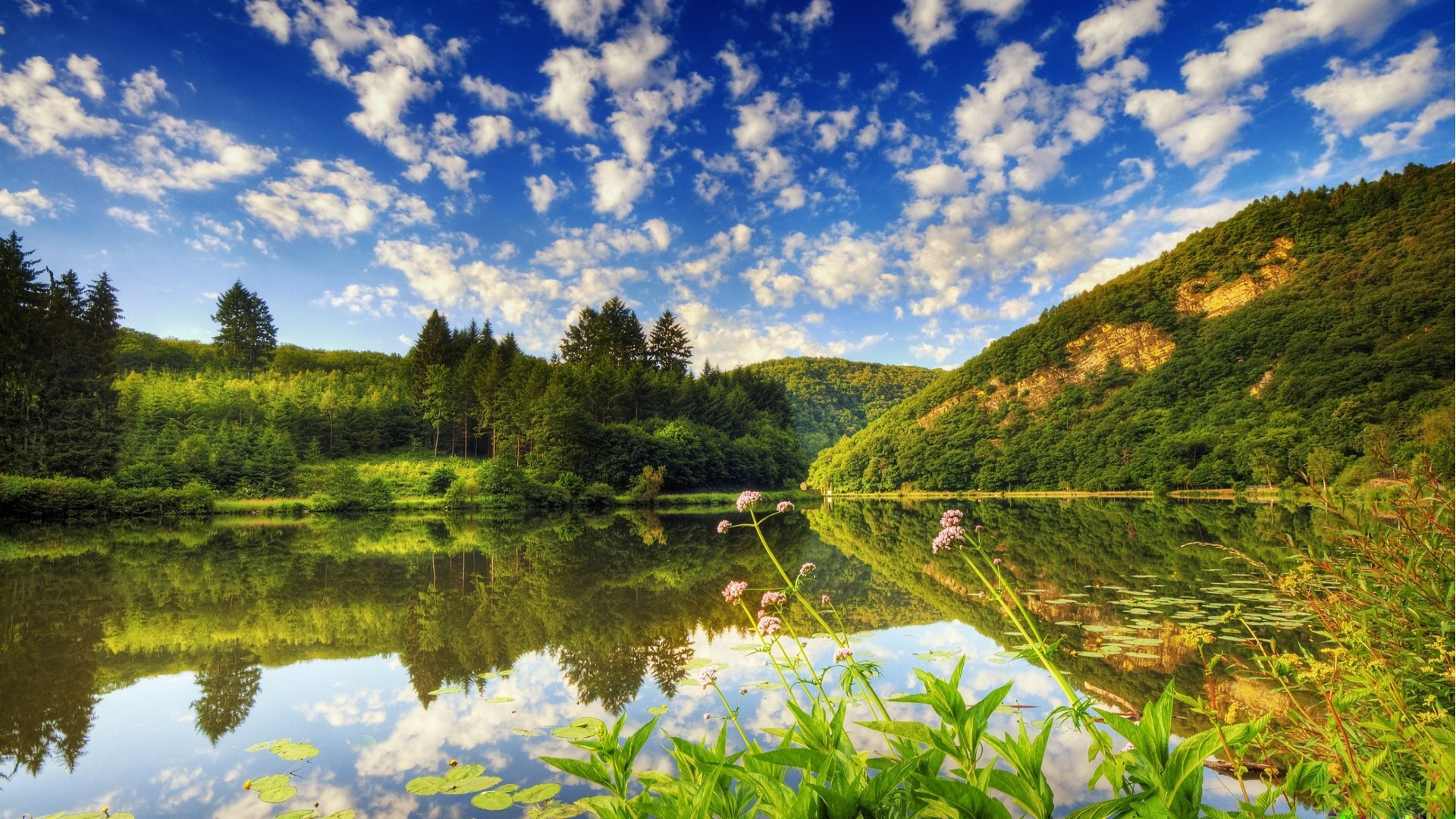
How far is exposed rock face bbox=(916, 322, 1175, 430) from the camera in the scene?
2411 inches

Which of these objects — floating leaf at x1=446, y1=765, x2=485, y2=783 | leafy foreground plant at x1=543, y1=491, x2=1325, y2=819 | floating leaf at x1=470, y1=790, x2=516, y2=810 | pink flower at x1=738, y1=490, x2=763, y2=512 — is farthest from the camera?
floating leaf at x1=446, y1=765, x2=485, y2=783

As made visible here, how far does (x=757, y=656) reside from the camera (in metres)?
6.48

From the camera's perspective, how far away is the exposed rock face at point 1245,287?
188 ft

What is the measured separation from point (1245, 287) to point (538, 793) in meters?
75.9

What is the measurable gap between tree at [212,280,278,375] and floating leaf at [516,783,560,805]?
199 feet

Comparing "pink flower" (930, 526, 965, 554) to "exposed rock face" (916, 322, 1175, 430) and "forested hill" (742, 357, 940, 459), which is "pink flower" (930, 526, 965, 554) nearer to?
"exposed rock face" (916, 322, 1175, 430)

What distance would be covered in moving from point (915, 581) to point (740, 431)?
155 ft

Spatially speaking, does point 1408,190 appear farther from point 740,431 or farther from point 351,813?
point 351,813

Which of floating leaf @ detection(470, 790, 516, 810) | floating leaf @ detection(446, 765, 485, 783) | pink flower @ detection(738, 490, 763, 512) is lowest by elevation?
floating leaf @ detection(446, 765, 485, 783)

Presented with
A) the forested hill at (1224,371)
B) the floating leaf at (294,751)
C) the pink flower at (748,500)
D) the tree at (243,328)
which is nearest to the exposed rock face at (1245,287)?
the forested hill at (1224,371)

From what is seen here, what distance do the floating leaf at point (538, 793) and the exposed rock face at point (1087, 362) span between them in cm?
6912


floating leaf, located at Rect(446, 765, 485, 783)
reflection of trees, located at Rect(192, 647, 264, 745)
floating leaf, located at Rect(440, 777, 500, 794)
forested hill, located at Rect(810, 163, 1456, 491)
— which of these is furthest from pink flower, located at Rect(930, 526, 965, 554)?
forested hill, located at Rect(810, 163, 1456, 491)

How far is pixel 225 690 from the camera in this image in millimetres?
5430

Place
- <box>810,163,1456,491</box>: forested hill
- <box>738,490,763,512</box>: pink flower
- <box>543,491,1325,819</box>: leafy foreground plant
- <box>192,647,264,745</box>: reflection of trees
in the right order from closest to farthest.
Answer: <box>543,491,1325,819</box>: leafy foreground plant < <box>738,490,763,512</box>: pink flower < <box>192,647,264,745</box>: reflection of trees < <box>810,163,1456,491</box>: forested hill
